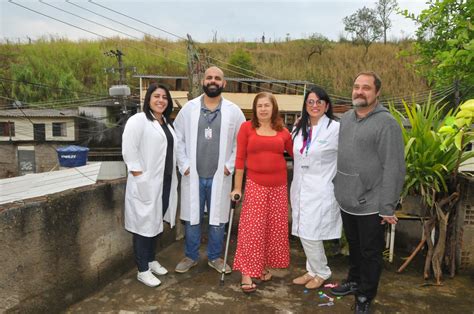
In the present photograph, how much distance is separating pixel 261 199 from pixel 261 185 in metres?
0.12

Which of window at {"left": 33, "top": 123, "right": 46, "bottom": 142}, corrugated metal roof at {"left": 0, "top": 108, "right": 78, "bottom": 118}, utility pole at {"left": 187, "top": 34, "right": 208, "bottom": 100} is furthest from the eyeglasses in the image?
window at {"left": 33, "top": 123, "right": 46, "bottom": 142}

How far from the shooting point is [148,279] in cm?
334

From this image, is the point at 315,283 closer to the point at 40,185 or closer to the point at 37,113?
the point at 40,185

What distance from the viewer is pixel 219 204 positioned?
11.8ft

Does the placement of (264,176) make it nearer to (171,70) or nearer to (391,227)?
(391,227)

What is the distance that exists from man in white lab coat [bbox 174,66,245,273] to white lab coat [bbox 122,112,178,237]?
1.14 ft

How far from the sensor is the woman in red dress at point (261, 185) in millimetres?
3205

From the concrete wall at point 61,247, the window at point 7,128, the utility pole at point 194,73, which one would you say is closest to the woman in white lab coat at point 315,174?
the concrete wall at point 61,247

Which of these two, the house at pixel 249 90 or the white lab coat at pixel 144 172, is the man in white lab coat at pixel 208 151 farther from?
the house at pixel 249 90

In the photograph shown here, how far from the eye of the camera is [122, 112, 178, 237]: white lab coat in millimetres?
3143

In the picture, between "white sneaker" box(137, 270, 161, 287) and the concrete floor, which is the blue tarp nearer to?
the concrete floor

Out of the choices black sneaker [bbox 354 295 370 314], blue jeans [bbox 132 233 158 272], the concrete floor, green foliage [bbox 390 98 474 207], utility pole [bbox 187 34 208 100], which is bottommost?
the concrete floor

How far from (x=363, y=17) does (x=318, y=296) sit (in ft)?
123

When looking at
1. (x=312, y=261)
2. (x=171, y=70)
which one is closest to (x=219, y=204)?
(x=312, y=261)
